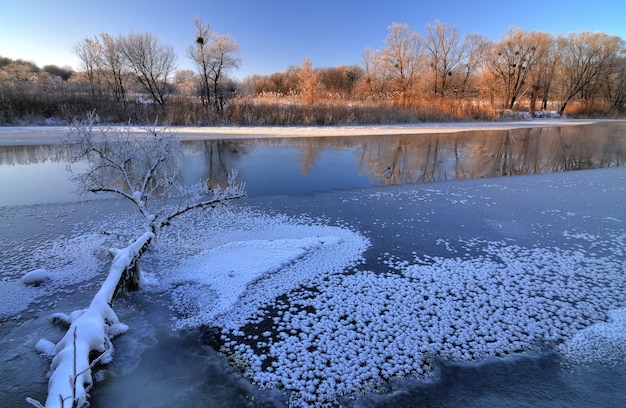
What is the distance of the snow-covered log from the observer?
1.67 metres

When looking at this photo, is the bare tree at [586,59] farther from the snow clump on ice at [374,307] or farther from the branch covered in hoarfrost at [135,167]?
the branch covered in hoarfrost at [135,167]

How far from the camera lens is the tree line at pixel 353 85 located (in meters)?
15.7

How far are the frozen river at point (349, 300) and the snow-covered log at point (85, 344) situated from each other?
11 centimetres

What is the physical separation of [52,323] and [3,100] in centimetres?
1587

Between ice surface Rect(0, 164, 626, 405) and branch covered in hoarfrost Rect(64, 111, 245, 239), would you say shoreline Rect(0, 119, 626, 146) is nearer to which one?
branch covered in hoarfrost Rect(64, 111, 245, 239)

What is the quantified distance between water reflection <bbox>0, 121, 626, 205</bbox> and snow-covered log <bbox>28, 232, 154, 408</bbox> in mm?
3303

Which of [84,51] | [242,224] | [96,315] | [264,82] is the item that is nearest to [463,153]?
[242,224]

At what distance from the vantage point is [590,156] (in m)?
10.4

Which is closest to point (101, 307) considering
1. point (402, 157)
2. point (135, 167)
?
point (135, 167)

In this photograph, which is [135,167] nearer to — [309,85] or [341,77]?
[309,85]

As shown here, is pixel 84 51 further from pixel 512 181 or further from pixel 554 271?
pixel 554 271

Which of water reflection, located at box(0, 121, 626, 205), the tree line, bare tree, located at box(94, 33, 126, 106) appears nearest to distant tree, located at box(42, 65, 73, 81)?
the tree line

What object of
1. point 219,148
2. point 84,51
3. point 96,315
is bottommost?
point 96,315

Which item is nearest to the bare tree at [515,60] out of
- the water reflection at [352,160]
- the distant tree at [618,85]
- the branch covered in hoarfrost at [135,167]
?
the distant tree at [618,85]
